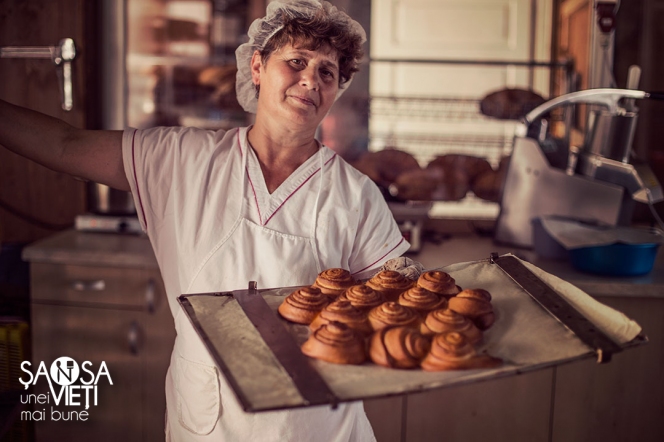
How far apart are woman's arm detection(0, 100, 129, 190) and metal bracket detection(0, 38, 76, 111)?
95 centimetres

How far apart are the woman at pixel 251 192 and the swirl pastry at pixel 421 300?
26cm

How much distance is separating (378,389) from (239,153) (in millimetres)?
687

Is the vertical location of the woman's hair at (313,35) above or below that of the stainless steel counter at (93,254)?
above

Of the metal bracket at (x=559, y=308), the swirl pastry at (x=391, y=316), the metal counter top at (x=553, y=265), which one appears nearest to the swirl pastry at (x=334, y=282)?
the swirl pastry at (x=391, y=316)

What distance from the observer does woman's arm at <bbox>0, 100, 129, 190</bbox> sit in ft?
4.46

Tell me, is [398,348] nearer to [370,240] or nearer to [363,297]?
[363,297]

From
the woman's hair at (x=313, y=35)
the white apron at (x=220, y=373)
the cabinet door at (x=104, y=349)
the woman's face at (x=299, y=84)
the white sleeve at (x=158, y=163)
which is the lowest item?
the cabinet door at (x=104, y=349)

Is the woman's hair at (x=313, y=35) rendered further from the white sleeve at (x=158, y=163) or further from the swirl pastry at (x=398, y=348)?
the swirl pastry at (x=398, y=348)

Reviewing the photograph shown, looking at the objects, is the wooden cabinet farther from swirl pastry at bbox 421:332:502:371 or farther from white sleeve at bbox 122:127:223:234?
swirl pastry at bbox 421:332:502:371

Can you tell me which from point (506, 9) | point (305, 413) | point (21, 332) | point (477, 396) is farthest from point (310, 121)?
point (506, 9)

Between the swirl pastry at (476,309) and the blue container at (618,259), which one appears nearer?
the swirl pastry at (476,309)

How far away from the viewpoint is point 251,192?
1447mm

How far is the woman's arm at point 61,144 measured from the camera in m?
1.36

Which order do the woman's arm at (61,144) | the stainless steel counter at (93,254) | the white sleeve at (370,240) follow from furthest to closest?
the stainless steel counter at (93,254) → the white sleeve at (370,240) → the woman's arm at (61,144)
